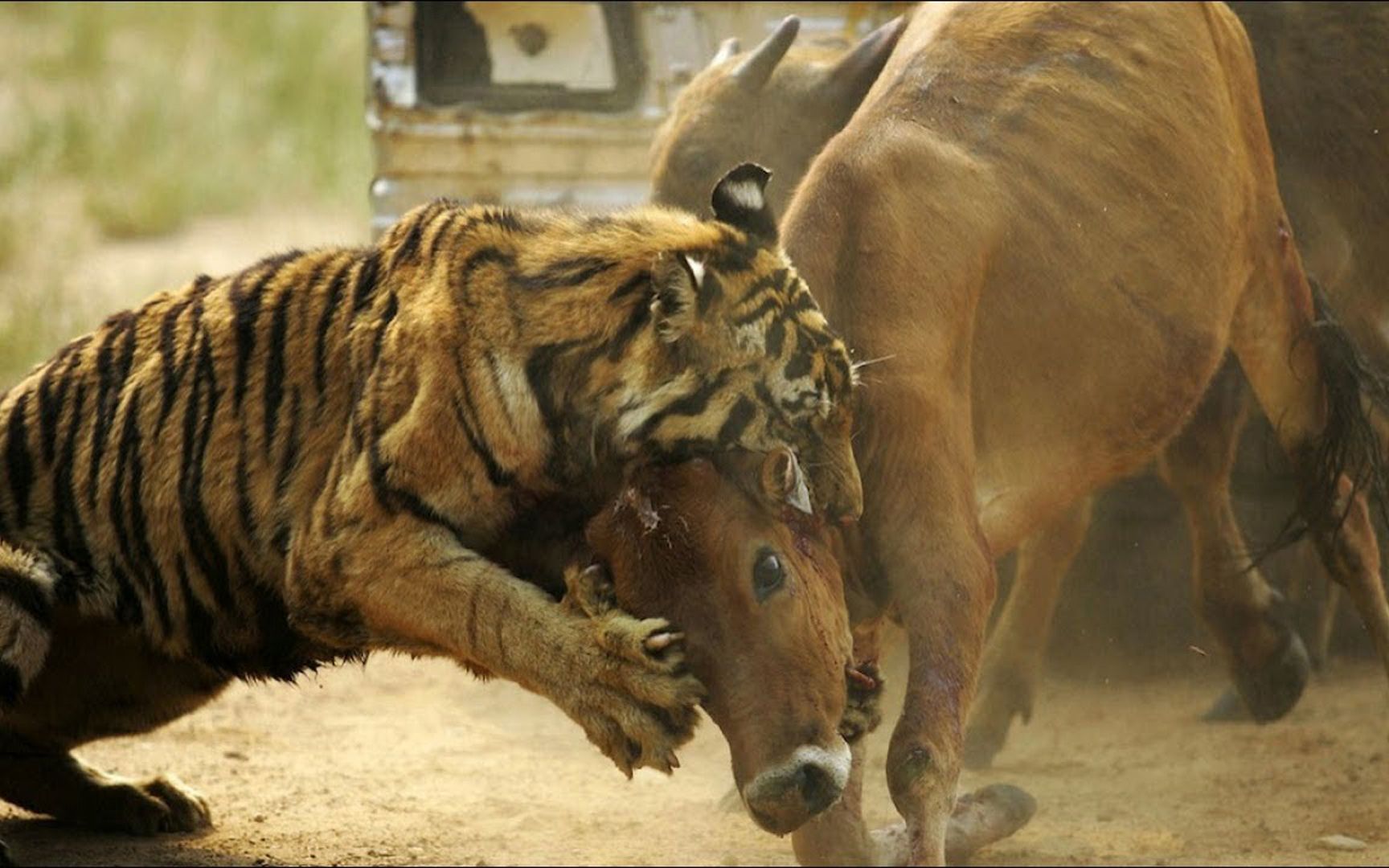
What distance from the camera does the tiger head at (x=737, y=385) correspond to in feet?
11.6

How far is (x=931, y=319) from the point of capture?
4027 mm

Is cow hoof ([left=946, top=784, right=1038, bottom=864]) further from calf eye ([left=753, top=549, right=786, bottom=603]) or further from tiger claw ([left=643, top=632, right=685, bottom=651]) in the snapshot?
tiger claw ([left=643, top=632, right=685, bottom=651])

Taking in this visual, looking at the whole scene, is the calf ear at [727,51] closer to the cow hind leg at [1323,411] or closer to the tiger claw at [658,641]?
the cow hind leg at [1323,411]

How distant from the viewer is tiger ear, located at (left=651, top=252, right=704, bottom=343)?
3.52m

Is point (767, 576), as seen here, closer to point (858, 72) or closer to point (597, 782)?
point (597, 782)

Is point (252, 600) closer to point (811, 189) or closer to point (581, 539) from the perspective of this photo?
point (581, 539)

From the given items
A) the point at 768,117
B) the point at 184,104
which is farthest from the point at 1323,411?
the point at 184,104

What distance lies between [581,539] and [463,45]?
402 cm

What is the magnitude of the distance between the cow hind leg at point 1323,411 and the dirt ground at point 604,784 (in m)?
0.59

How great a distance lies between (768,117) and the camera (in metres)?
5.95

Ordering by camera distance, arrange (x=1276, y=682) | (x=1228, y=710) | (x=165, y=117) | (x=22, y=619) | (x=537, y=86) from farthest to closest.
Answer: (x=165, y=117), (x=537, y=86), (x=1228, y=710), (x=1276, y=682), (x=22, y=619)

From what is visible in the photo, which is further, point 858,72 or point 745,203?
point 858,72

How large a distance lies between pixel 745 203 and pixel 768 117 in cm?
225

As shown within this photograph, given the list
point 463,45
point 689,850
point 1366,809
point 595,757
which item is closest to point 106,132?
point 463,45
